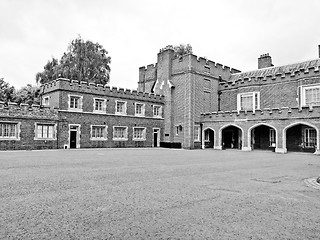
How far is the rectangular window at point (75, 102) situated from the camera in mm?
23781

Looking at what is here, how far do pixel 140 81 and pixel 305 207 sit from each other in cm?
3003

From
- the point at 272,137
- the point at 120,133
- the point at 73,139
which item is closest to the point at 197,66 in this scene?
the point at 272,137

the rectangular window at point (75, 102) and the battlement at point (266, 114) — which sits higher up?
the rectangular window at point (75, 102)

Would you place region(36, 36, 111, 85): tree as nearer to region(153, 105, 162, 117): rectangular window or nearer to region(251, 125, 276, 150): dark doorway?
region(153, 105, 162, 117): rectangular window

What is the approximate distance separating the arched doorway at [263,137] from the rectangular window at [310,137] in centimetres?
275

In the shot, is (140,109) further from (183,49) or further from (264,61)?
(183,49)

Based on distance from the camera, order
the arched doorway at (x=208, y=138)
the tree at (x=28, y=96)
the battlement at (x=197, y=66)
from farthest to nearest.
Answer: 1. the tree at (x=28, y=96)
2. the arched doorway at (x=208, y=138)
3. the battlement at (x=197, y=66)

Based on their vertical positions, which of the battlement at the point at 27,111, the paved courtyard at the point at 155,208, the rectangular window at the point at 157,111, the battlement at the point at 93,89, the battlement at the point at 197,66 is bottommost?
the paved courtyard at the point at 155,208

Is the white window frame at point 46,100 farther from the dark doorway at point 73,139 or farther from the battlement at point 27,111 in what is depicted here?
the dark doorway at point 73,139

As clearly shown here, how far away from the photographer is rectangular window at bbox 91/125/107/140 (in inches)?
980

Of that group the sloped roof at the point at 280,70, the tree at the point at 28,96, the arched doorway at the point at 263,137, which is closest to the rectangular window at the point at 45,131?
the tree at the point at 28,96

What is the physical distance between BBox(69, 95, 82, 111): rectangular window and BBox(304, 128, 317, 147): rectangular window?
1877 cm

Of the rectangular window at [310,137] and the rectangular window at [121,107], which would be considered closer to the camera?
the rectangular window at [310,137]

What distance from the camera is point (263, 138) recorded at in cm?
2566
